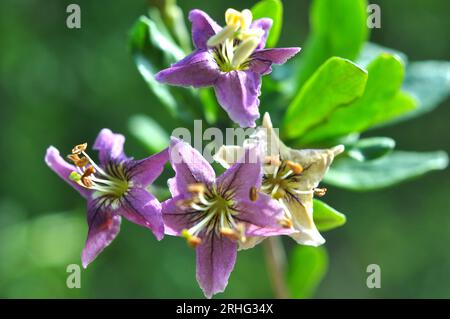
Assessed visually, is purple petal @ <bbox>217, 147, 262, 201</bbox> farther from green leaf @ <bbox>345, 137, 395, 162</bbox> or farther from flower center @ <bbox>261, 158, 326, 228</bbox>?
green leaf @ <bbox>345, 137, 395, 162</bbox>

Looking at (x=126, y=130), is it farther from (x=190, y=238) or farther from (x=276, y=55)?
(x=190, y=238)

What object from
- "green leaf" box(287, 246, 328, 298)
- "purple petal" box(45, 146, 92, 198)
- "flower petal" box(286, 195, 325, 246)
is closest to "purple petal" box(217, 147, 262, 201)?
"flower petal" box(286, 195, 325, 246)

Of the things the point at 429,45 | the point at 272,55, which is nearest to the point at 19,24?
the point at 429,45

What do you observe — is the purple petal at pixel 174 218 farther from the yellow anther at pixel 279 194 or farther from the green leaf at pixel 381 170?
the green leaf at pixel 381 170

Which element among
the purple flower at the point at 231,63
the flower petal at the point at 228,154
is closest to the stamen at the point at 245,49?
the purple flower at the point at 231,63

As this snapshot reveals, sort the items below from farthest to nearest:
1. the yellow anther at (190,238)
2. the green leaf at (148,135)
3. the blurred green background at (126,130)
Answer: the blurred green background at (126,130)
the green leaf at (148,135)
the yellow anther at (190,238)

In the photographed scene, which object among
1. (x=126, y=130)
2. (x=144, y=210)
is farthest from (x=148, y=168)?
(x=126, y=130)
